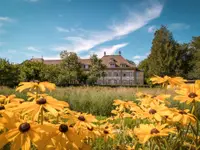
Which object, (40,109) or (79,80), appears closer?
(40,109)

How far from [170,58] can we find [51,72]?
20376mm

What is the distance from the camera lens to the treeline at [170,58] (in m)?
42.8

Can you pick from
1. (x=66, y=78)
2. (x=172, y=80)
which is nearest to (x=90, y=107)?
(x=172, y=80)

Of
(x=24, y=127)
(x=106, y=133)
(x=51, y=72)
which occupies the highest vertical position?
(x=51, y=72)

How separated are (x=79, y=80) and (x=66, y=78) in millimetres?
4179

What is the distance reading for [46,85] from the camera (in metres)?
1.45

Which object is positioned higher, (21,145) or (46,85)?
(46,85)

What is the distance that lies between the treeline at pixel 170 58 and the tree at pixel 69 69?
11912 mm

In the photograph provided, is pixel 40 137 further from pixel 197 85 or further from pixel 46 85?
pixel 197 85

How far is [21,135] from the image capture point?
3.08ft

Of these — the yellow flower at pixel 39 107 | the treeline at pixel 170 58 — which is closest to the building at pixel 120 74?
the treeline at pixel 170 58

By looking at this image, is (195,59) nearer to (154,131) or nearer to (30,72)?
(30,72)

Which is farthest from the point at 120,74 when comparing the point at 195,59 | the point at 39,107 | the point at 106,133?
the point at 39,107

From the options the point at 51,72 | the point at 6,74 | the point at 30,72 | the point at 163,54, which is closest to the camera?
the point at 6,74
